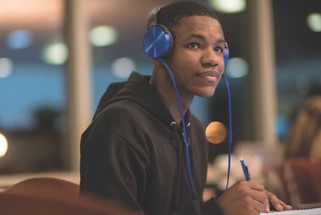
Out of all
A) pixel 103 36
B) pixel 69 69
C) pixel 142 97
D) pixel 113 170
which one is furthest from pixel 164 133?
pixel 103 36

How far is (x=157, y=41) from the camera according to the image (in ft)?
4.42

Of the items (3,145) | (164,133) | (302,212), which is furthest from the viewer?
(3,145)

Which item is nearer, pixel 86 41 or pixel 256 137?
pixel 86 41

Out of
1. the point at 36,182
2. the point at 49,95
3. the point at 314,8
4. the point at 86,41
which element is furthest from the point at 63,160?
the point at 36,182

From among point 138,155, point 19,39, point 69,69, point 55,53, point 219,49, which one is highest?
point 19,39

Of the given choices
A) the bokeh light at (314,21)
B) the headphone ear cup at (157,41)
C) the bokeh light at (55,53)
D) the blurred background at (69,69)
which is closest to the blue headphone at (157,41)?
the headphone ear cup at (157,41)

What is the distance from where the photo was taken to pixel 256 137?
20.0 ft

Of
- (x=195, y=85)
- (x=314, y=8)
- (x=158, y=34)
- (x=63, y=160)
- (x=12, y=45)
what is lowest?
(x=63, y=160)

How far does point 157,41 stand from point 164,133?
0.67ft

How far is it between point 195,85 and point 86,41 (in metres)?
4.08

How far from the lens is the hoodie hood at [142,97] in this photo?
138cm

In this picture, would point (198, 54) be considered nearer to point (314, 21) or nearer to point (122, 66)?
point (122, 66)

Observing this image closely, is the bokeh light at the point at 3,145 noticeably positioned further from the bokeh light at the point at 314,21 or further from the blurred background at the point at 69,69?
the bokeh light at the point at 314,21

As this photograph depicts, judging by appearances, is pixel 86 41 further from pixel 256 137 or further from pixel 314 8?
pixel 314 8
